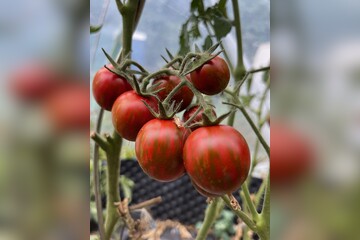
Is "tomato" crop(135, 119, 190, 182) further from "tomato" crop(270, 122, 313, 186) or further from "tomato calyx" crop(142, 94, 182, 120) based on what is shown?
"tomato" crop(270, 122, 313, 186)

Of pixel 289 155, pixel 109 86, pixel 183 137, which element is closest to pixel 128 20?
pixel 109 86

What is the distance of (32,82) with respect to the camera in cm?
20

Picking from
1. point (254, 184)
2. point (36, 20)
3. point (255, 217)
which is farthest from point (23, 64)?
point (254, 184)

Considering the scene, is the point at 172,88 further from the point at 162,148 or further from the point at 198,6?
the point at 198,6

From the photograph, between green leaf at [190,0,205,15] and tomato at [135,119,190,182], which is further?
green leaf at [190,0,205,15]

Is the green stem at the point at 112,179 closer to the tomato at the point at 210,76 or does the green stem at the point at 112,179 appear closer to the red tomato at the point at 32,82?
the tomato at the point at 210,76

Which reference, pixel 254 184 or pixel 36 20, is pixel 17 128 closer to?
pixel 36 20

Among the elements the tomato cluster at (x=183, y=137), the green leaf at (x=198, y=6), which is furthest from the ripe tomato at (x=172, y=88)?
the green leaf at (x=198, y=6)

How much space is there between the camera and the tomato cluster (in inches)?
12.0

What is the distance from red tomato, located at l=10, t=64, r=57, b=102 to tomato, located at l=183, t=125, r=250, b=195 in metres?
0.13

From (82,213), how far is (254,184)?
1008 mm

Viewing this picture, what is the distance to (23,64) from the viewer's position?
0.21 metres

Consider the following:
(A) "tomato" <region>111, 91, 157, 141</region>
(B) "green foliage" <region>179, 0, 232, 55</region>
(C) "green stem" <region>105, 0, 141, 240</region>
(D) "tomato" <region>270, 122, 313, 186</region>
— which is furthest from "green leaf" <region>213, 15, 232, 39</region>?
(D) "tomato" <region>270, 122, 313, 186</region>

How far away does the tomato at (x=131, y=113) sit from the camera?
0.38 m
